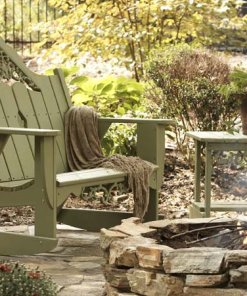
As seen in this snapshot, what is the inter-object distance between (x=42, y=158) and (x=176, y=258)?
1.24 m

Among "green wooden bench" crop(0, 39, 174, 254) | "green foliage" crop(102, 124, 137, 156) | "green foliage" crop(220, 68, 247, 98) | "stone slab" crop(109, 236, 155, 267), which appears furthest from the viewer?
"green foliage" crop(102, 124, 137, 156)

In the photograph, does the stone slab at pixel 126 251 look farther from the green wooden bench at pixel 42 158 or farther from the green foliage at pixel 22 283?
the green wooden bench at pixel 42 158

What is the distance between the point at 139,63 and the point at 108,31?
43cm

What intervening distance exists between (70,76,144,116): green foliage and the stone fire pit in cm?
381

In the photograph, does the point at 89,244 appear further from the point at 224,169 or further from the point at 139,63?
the point at 139,63

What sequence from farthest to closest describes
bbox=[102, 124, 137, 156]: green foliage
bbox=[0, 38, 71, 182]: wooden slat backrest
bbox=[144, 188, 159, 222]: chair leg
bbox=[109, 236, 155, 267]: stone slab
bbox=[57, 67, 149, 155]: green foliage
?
→ bbox=[57, 67, 149, 155]: green foliage, bbox=[102, 124, 137, 156]: green foliage, bbox=[144, 188, 159, 222]: chair leg, bbox=[0, 38, 71, 182]: wooden slat backrest, bbox=[109, 236, 155, 267]: stone slab

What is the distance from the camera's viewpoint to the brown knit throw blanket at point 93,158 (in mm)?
5512

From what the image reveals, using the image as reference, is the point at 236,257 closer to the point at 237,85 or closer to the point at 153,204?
the point at 237,85

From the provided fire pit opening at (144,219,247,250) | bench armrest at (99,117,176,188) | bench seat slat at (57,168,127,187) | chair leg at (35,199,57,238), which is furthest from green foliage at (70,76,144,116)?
fire pit opening at (144,219,247,250)

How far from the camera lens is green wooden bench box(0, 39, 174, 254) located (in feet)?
15.6

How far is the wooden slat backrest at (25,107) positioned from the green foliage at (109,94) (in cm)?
202

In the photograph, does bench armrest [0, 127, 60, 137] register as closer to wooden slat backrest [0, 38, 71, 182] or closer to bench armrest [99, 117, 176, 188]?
wooden slat backrest [0, 38, 71, 182]

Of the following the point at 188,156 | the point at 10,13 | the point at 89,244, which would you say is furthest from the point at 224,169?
the point at 10,13

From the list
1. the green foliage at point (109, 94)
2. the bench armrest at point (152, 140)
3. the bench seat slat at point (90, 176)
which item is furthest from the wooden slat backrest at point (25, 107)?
the green foliage at point (109, 94)
